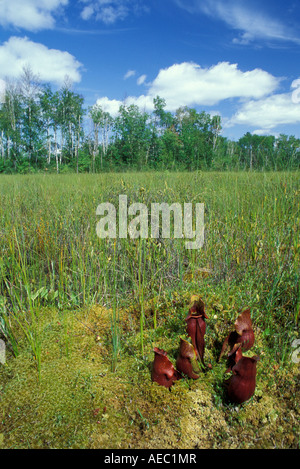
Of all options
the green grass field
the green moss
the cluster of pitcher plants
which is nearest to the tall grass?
the green grass field

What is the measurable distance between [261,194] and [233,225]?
36.2 inches

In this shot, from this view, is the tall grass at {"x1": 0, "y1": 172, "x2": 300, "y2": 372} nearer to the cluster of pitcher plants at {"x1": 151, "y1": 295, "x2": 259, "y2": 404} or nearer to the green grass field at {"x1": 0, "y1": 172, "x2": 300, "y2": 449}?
the green grass field at {"x1": 0, "y1": 172, "x2": 300, "y2": 449}

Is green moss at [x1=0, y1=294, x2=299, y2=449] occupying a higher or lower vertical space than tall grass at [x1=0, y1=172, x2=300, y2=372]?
lower

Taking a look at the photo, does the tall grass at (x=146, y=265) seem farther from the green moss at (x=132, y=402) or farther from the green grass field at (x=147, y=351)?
the green moss at (x=132, y=402)

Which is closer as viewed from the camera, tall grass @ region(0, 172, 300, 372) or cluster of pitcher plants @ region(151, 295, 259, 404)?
cluster of pitcher plants @ region(151, 295, 259, 404)

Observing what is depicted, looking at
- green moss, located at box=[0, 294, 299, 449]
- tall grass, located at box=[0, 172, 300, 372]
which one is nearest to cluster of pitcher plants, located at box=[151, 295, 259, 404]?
green moss, located at box=[0, 294, 299, 449]

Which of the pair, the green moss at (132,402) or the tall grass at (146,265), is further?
the tall grass at (146,265)

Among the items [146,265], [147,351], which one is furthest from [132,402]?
[146,265]

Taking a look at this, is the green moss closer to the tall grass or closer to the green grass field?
the green grass field

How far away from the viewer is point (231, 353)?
132 cm

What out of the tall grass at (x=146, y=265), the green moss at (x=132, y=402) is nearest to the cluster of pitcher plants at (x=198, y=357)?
the green moss at (x=132, y=402)

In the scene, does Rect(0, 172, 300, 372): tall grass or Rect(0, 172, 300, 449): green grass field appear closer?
Rect(0, 172, 300, 449): green grass field

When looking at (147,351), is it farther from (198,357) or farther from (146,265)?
(146,265)

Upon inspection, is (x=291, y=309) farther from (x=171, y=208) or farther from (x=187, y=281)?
(x=171, y=208)
